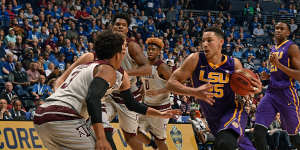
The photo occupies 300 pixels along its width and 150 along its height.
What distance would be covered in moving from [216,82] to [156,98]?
2417 mm

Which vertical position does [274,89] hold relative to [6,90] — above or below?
above

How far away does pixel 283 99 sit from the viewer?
662 cm

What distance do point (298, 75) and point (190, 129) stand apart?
436cm

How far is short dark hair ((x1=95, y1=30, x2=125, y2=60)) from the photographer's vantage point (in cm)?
389

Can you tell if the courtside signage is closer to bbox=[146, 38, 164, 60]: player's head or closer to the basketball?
bbox=[146, 38, 164, 60]: player's head

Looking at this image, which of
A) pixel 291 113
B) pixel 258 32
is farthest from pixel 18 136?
pixel 258 32

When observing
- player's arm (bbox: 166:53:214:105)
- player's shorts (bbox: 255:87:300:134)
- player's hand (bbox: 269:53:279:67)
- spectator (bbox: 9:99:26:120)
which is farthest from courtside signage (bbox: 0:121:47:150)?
player's hand (bbox: 269:53:279:67)

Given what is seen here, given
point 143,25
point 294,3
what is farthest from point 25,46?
point 294,3

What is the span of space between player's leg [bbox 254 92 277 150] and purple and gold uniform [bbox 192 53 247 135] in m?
1.39

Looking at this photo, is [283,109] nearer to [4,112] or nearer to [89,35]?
[4,112]

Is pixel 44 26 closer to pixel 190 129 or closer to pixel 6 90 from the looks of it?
pixel 6 90

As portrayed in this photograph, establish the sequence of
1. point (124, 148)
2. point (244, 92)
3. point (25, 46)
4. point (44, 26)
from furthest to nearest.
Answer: point (44, 26)
point (25, 46)
point (124, 148)
point (244, 92)

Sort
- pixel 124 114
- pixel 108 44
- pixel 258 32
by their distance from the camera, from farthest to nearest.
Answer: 1. pixel 258 32
2. pixel 124 114
3. pixel 108 44

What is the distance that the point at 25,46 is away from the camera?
1235 centimetres
